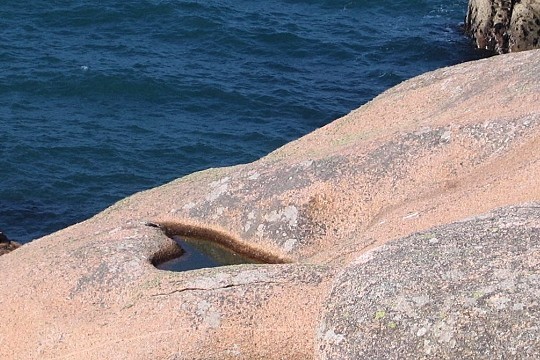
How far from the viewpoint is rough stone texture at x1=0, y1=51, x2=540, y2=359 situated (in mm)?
22234

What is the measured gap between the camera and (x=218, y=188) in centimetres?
3022

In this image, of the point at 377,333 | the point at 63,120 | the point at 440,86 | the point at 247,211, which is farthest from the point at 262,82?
the point at 377,333

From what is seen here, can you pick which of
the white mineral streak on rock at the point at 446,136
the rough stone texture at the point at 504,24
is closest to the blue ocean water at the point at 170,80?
the rough stone texture at the point at 504,24

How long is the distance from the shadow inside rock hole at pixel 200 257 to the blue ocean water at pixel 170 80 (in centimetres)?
2040

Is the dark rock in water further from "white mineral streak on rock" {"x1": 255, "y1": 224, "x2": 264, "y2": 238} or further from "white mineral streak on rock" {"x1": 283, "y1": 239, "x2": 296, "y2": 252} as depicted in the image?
"white mineral streak on rock" {"x1": 283, "y1": 239, "x2": 296, "y2": 252}

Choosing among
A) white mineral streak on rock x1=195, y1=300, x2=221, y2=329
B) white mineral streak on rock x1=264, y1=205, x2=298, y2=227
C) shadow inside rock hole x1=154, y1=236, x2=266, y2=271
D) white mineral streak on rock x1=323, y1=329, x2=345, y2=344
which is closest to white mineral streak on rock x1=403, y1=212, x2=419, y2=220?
white mineral streak on rock x1=264, y1=205, x2=298, y2=227

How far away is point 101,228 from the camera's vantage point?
2988 cm

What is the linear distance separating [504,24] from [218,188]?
40.5m

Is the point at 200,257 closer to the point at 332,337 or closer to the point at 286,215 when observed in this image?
the point at 286,215

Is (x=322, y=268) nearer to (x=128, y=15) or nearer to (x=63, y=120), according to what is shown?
(x=63, y=120)

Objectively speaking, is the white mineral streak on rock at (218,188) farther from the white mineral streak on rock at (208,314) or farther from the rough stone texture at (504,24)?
the rough stone texture at (504,24)

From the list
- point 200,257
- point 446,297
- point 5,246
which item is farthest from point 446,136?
point 5,246

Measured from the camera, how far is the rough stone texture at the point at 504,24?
62469 mm

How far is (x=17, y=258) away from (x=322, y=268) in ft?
36.0
